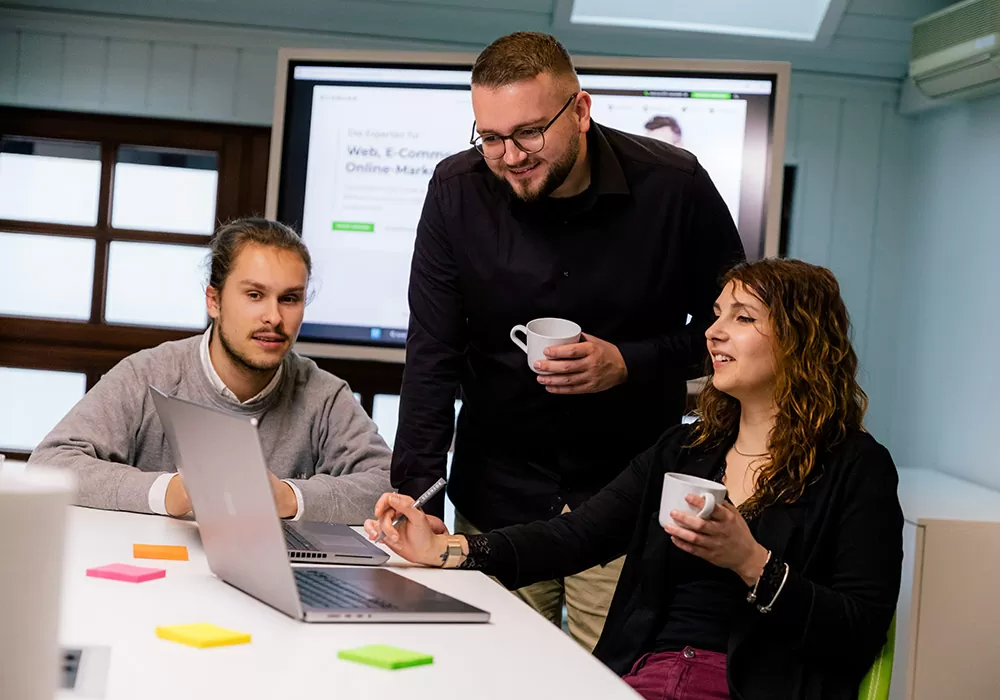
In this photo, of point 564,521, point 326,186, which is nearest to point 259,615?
point 564,521

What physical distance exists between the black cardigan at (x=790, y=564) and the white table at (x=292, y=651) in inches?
12.9

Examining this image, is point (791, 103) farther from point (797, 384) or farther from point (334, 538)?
point (334, 538)

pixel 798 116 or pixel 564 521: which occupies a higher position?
pixel 798 116

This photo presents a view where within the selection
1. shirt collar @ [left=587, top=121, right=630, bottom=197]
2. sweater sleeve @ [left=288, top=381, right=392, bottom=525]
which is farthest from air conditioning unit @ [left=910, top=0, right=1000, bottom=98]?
sweater sleeve @ [left=288, top=381, right=392, bottom=525]

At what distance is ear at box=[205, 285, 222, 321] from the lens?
228cm

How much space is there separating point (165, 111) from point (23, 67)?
1.70ft

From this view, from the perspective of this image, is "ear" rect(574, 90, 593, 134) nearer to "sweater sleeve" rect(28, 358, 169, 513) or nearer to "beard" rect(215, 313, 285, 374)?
"beard" rect(215, 313, 285, 374)

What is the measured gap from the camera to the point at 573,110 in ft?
6.47

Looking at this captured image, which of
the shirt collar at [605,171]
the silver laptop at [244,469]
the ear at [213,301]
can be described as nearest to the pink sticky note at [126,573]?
the silver laptop at [244,469]

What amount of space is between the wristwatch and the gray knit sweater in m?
0.37

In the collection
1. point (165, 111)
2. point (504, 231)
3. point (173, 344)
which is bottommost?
point (173, 344)

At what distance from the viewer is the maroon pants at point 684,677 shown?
1556 millimetres

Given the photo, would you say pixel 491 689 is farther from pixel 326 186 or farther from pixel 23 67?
pixel 23 67

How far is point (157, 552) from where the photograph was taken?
1555 millimetres
